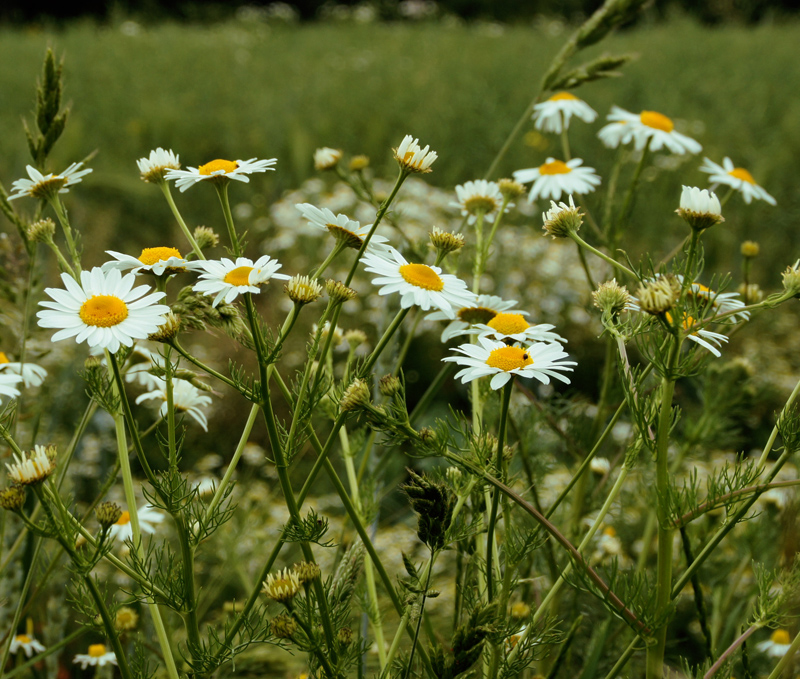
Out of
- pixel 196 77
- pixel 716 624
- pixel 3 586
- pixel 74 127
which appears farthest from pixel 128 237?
pixel 716 624

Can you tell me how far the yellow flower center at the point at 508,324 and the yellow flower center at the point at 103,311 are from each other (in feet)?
1.06

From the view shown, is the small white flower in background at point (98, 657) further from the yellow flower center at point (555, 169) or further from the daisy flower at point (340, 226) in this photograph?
the yellow flower center at point (555, 169)

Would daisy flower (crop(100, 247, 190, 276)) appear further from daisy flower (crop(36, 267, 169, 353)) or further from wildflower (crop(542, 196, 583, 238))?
wildflower (crop(542, 196, 583, 238))

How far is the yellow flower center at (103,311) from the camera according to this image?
0.57m

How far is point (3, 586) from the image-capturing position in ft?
3.33

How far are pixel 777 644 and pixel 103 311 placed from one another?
106 cm

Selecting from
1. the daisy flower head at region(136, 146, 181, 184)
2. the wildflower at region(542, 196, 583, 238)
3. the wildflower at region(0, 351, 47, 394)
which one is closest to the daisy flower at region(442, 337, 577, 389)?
the wildflower at region(542, 196, 583, 238)

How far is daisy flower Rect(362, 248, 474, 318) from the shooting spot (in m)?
0.59

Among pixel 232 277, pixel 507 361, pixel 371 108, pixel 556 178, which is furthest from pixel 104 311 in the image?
pixel 371 108

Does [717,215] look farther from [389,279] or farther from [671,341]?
[389,279]

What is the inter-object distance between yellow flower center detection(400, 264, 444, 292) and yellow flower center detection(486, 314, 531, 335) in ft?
0.28

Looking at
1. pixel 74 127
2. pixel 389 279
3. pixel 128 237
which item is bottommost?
pixel 128 237

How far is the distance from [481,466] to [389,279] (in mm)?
167

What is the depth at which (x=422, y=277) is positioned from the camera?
0.62m
